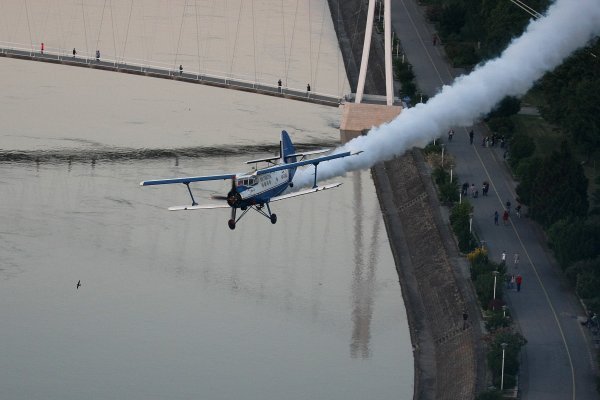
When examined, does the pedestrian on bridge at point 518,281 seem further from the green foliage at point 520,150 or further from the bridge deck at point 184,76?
the bridge deck at point 184,76

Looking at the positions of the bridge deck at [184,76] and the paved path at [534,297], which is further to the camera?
the bridge deck at [184,76]

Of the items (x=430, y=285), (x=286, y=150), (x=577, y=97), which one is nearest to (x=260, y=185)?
(x=286, y=150)

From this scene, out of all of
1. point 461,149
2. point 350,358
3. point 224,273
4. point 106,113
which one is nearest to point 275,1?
point 106,113

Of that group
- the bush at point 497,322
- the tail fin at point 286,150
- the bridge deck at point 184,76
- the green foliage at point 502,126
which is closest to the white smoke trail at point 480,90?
the tail fin at point 286,150

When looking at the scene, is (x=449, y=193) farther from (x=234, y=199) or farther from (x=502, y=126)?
(x=234, y=199)

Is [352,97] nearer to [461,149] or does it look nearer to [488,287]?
[461,149]

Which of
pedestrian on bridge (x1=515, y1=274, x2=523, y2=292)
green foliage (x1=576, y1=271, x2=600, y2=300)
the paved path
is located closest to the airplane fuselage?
the paved path

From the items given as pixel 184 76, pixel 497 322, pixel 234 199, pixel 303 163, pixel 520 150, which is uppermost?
pixel 184 76

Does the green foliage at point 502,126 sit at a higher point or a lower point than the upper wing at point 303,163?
higher
